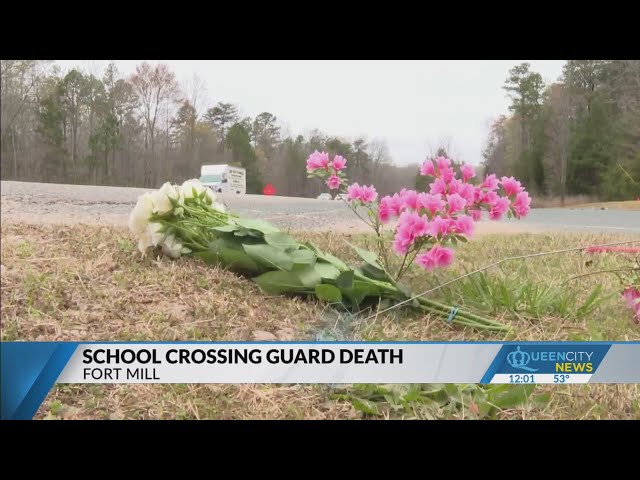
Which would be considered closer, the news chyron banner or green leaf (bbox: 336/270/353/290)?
the news chyron banner

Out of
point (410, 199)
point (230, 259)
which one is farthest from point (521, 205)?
point (230, 259)

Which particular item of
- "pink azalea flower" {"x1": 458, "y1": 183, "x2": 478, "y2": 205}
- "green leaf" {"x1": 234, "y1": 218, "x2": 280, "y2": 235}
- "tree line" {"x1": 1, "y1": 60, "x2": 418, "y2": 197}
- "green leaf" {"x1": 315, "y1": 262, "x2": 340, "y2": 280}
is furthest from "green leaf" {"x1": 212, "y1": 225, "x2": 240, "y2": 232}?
"pink azalea flower" {"x1": 458, "y1": 183, "x2": 478, "y2": 205}

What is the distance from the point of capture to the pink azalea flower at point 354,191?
1354mm

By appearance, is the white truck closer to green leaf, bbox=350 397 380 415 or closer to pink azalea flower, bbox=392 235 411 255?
pink azalea flower, bbox=392 235 411 255

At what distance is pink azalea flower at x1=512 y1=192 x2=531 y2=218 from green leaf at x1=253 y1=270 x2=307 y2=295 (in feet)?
1.73

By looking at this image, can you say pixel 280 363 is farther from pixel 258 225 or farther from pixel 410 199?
pixel 410 199

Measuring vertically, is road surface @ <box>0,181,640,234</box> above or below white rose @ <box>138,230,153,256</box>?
above

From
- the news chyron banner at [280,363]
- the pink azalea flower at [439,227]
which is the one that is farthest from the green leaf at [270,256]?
the pink azalea flower at [439,227]

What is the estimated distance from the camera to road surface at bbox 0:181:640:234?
49.3 inches

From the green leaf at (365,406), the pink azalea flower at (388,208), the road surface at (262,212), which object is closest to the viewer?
the green leaf at (365,406)

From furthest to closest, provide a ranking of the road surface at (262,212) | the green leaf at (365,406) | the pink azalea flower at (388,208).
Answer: the pink azalea flower at (388,208)
the road surface at (262,212)
the green leaf at (365,406)

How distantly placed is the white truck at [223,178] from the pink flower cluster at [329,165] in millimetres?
160

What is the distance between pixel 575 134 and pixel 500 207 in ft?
0.77

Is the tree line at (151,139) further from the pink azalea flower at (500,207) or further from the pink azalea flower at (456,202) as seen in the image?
the pink azalea flower at (500,207)
